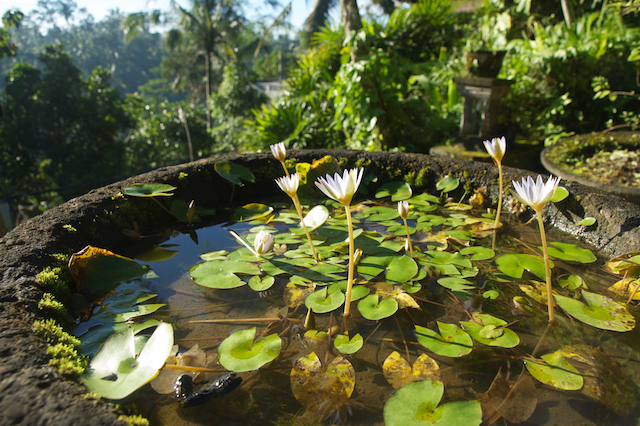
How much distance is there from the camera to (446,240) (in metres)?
1.43

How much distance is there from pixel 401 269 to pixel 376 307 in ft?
0.68

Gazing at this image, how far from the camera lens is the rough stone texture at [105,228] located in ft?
1.90

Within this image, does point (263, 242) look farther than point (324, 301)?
Yes

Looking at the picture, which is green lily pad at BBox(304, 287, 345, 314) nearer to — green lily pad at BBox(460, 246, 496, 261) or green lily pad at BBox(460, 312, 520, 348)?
green lily pad at BBox(460, 312, 520, 348)

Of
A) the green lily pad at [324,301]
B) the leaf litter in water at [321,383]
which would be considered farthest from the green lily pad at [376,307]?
the leaf litter in water at [321,383]

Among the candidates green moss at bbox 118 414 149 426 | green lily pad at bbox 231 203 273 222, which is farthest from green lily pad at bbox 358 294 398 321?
green lily pad at bbox 231 203 273 222

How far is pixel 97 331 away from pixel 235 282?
0.40 m

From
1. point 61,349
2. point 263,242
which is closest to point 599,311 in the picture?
point 263,242

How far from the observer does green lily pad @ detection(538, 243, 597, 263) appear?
125 cm

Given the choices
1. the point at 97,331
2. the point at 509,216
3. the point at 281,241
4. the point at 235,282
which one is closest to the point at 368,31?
the point at 509,216

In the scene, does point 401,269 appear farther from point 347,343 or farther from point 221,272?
point 221,272

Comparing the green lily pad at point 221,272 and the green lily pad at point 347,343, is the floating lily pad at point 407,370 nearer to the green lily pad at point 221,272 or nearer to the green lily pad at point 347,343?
the green lily pad at point 347,343

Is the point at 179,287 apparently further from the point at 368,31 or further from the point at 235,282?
the point at 368,31

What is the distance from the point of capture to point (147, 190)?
58.9 inches
